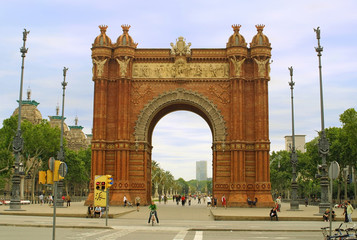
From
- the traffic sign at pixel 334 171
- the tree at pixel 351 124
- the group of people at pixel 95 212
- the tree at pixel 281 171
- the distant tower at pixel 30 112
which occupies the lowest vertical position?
the group of people at pixel 95 212

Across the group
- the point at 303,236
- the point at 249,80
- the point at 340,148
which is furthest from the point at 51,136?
the point at 303,236

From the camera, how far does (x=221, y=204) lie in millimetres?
45469

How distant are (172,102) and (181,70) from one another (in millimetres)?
3544

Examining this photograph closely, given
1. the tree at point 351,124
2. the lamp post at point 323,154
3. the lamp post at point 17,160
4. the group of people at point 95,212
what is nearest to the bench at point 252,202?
the lamp post at point 323,154

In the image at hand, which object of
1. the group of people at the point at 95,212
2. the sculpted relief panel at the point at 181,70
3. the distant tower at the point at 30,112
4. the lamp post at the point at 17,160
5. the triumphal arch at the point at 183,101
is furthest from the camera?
the distant tower at the point at 30,112

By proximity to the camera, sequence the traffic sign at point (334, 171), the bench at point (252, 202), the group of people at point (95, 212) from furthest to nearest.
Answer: the bench at point (252, 202) < the group of people at point (95, 212) < the traffic sign at point (334, 171)

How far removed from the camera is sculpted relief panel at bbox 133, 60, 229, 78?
47.7 m

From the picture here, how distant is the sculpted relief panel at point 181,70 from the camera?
4766 cm

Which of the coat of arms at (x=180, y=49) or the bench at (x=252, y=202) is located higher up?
the coat of arms at (x=180, y=49)

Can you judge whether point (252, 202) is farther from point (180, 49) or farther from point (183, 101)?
point (180, 49)

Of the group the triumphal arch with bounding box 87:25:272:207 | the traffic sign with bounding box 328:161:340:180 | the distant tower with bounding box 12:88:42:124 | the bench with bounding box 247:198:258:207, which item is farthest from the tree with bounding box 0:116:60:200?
the traffic sign with bounding box 328:161:340:180

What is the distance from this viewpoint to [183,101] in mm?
47719

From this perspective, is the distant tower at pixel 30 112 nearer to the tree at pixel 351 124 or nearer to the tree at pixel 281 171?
the tree at pixel 281 171

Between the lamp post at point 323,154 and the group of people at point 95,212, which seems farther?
the lamp post at point 323,154
